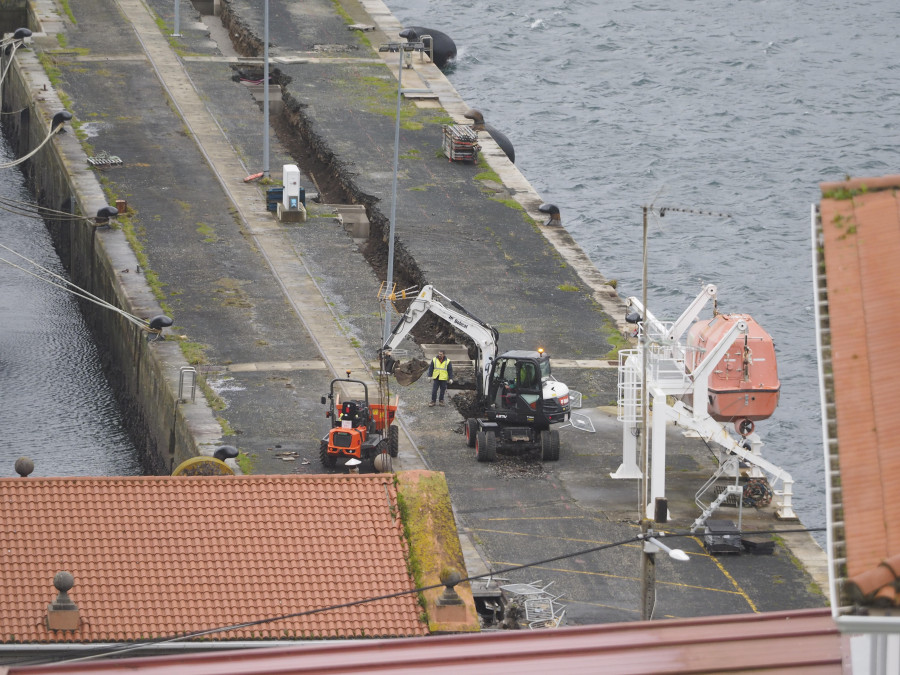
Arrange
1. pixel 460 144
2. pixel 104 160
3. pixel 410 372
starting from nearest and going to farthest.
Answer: pixel 410 372 < pixel 104 160 < pixel 460 144

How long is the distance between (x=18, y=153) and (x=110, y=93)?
23.6 ft

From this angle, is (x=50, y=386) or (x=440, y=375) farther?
(x=50, y=386)

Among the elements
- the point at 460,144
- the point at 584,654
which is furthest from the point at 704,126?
the point at 584,654

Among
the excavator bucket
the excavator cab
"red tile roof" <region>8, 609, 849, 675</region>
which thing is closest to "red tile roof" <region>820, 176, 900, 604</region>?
"red tile roof" <region>8, 609, 849, 675</region>

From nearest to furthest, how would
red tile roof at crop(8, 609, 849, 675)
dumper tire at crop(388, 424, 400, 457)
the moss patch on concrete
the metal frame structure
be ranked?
red tile roof at crop(8, 609, 849, 675), the moss patch on concrete, the metal frame structure, dumper tire at crop(388, 424, 400, 457)

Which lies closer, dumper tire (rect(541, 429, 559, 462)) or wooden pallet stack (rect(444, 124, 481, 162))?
dumper tire (rect(541, 429, 559, 462))

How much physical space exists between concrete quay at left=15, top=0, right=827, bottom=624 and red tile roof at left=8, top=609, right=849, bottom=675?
622 inches

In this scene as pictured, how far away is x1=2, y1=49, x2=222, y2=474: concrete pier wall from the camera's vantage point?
52812 mm

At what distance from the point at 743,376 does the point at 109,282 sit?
27912 mm

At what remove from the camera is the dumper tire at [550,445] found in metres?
48.4

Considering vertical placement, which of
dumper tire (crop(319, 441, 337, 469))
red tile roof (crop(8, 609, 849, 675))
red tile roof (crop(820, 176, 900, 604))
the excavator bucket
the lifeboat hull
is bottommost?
dumper tire (crop(319, 441, 337, 469))

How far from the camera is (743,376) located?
4550 cm

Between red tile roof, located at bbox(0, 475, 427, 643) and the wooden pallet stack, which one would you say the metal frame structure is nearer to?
red tile roof, located at bbox(0, 475, 427, 643)

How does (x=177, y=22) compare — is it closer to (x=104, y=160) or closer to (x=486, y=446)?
(x=104, y=160)
